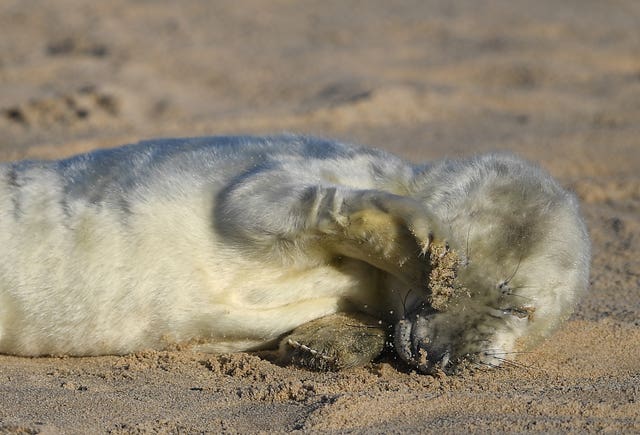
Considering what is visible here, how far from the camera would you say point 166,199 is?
399 centimetres

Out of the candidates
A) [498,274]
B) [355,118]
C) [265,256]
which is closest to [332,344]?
[265,256]

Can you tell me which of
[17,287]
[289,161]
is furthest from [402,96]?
[17,287]

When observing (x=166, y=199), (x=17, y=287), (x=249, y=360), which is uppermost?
(x=166, y=199)

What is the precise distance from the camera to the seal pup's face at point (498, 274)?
3777mm

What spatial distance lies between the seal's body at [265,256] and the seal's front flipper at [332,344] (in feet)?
0.28

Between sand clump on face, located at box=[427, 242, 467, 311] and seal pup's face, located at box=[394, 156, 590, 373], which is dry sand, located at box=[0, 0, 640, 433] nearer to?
seal pup's face, located at box=[394, 156, 590, 373]

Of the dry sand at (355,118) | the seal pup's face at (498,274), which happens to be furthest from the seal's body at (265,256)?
the dry sand at (355,118)

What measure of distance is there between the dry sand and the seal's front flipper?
0.20 ft

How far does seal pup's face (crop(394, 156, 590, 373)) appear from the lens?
3.78 m

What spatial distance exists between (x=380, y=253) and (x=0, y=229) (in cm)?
153

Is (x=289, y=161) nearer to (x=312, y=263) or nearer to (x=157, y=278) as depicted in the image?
(x=312, y=263)

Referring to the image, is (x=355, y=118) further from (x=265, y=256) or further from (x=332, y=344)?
(x=332, y=344)

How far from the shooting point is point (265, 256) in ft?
12.9

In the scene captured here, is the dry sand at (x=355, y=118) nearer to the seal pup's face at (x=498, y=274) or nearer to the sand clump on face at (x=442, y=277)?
→ the seal pup's face at (x=498, y=274)
